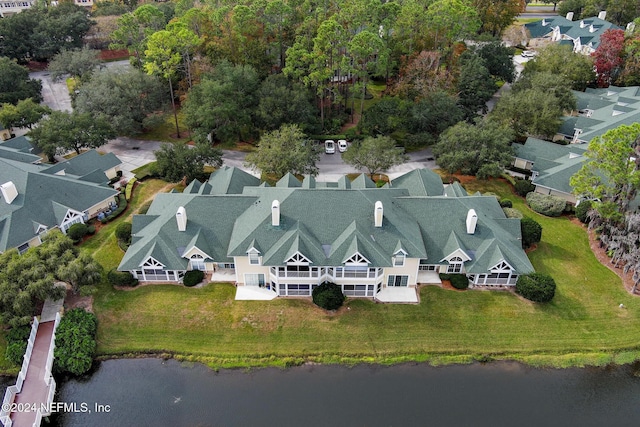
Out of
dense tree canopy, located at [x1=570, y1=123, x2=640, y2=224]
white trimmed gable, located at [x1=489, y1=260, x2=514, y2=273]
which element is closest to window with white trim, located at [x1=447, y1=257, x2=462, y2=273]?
white trimmed gable, located at [x1=489, y1=260, x2=514, y2=273]

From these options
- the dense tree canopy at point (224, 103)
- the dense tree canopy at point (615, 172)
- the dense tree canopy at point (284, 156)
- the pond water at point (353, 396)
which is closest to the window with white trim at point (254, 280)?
the pond water at point (353, 396)

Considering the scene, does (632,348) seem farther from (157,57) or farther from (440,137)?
(157,57)

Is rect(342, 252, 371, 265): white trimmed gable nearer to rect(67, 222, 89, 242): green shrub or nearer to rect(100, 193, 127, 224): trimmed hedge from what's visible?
rect(67, 222, 89, 242): green shrub

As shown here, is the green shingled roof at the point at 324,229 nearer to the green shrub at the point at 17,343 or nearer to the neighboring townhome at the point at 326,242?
the neighboring townhome at the point at 326,242

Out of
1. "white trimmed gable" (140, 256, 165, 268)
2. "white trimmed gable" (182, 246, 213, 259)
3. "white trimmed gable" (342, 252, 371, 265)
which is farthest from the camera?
"white trimmed gable" (182, 246, 213, 259)

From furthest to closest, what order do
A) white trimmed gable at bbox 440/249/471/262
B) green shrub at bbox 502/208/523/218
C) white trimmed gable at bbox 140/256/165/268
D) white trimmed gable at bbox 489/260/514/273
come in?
green shrub at bbox 502/208/523/218 → white trimmed gable at bbox 440/249/471/262 → white trimmed gable at bbox 140/256/165/268 → white trimmed gable at bbox 489/260/514/273

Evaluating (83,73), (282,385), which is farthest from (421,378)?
(83,73)
